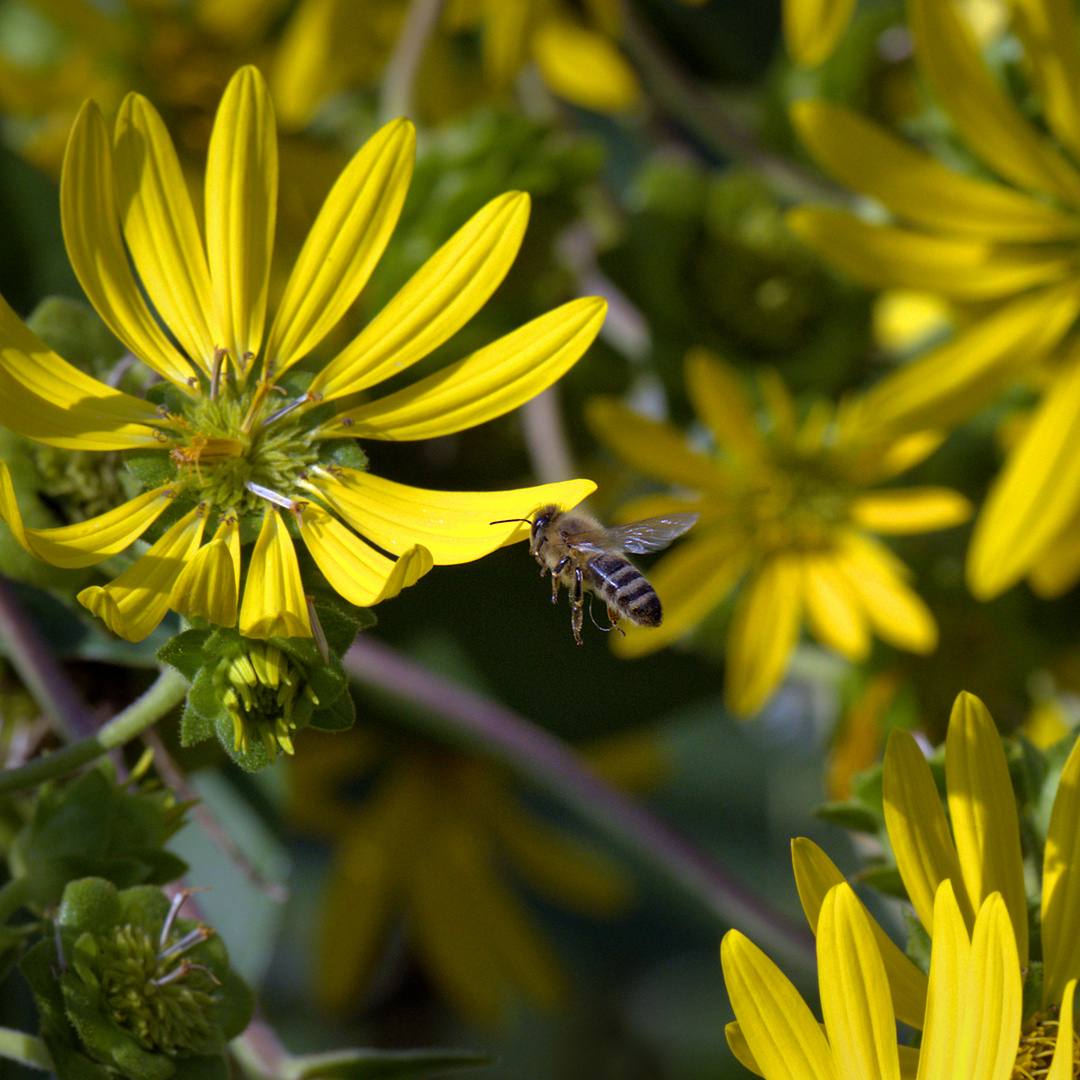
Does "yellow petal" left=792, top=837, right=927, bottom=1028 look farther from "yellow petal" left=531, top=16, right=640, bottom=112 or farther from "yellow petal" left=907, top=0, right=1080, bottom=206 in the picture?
"yellow petal" left=531, top=16, right=640, bottom=112

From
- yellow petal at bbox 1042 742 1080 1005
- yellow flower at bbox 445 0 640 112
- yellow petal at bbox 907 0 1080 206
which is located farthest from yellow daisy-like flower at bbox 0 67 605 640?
yellow flower at bbox 445 0 640 112

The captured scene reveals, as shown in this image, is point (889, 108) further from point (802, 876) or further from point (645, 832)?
point (802, 876)

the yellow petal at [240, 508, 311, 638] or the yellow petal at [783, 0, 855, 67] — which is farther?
the yellow petal at [783, 0, 855, 67]

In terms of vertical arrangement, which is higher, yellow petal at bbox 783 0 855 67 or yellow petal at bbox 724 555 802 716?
yellow petal at bbox 783 0 855 67

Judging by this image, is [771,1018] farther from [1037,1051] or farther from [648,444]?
[648,444]

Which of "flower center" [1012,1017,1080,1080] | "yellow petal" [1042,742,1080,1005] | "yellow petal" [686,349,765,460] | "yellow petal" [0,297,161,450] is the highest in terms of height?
"yellow petal" [686,349,765,460]

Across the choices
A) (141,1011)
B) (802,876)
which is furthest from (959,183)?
(141,1011)

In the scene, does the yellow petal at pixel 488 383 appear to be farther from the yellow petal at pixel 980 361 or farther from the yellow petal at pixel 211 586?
the yellow petal at pixel 980 361

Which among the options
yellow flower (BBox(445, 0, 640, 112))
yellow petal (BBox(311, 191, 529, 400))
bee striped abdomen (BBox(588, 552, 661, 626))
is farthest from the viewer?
yellow flower (BBox(445, 0, 640, 112))
